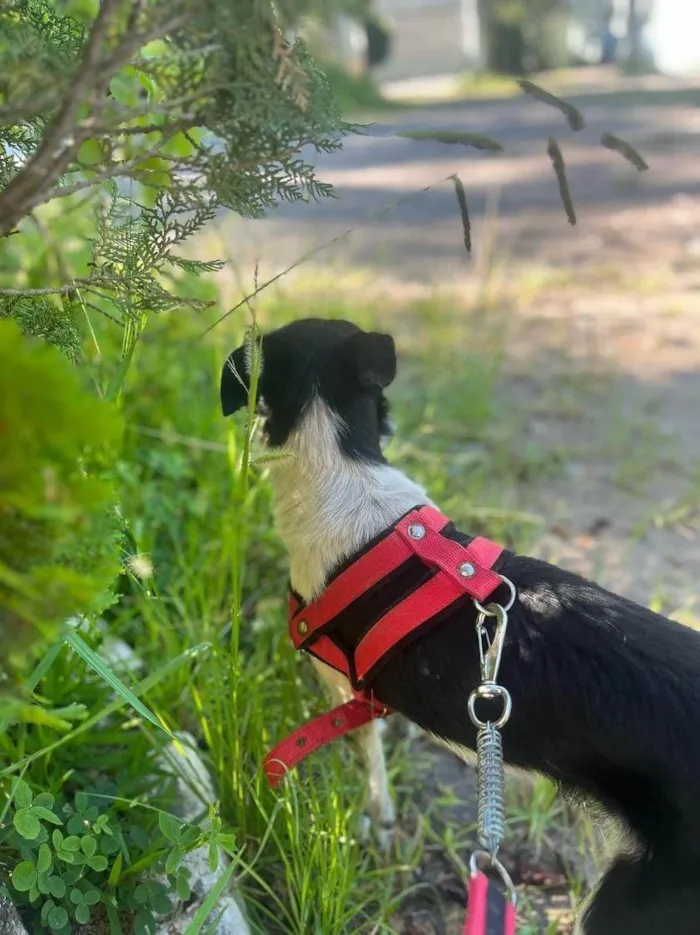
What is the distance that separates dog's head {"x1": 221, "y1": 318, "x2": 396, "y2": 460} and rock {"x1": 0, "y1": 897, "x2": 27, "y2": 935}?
3.22 ft

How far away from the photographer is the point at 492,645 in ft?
4.86

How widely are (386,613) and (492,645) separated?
0.24 metres

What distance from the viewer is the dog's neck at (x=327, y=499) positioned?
1775 mm

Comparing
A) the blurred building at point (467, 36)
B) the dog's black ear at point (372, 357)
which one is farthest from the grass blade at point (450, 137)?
the blurred building at point (467, 36)

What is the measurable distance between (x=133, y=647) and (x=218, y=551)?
376mm

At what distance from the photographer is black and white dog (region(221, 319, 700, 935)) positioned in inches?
56.1

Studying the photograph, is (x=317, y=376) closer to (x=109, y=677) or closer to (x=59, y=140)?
(x=109, y=677)

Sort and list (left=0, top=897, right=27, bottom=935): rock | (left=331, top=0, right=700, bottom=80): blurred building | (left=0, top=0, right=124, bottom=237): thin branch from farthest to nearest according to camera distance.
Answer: (left=331, top=0, right=700, bottom=80): blurred building < (left=0, top=897, right=27, bottom=935): rock < (left=0, top=0, right=124, bottom=237): thin branch

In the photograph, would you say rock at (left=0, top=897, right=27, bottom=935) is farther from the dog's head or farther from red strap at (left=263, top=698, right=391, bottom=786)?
the dog's head

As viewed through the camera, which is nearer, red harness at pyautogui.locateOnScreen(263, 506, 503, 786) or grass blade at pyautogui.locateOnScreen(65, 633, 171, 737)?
grass blade at pyautogui.locateOnScreen(65, 633, 171, 737)

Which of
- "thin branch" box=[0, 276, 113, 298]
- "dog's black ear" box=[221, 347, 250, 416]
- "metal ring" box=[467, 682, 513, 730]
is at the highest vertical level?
"thin branch" box=[0, 276, 113, 298]

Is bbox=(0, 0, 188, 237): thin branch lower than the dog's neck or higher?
higher

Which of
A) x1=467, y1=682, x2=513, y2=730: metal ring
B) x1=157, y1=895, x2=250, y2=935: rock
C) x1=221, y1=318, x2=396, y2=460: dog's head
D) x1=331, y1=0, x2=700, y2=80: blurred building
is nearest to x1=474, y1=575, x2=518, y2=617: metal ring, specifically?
x1=467, y1=682, x2=513, y2=730: metal ring

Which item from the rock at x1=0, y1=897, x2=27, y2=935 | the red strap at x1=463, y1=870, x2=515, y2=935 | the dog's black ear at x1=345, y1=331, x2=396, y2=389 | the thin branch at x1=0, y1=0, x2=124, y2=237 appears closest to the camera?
the thin branch at x1=0, y1=0, x2=124, y2=237
